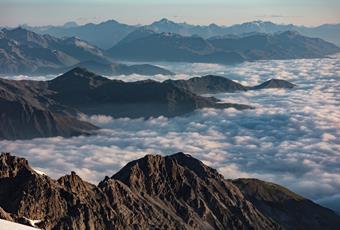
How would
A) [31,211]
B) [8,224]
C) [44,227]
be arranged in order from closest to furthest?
[8,224] < [44,227] < [31,211]

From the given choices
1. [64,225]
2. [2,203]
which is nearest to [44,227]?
[64,225]

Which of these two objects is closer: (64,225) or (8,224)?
(8,224)

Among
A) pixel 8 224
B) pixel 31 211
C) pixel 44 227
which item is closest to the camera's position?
pixel 8 224

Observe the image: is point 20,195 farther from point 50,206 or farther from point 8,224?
point 8,224

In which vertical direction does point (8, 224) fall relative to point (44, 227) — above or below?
above

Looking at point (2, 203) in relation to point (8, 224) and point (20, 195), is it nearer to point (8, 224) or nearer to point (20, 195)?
point (20, 195)

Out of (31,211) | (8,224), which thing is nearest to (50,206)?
(31,211)

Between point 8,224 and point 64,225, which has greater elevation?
point 8,224

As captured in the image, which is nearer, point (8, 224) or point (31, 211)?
point (8, 224)
